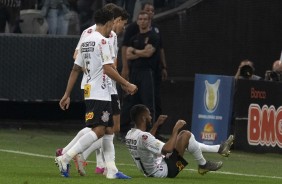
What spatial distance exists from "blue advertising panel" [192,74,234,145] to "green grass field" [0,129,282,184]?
24.9 inches

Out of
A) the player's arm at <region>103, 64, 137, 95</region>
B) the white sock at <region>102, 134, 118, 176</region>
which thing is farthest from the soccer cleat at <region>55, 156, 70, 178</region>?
the player's arm at <region>103, 64, 137, 95</region>

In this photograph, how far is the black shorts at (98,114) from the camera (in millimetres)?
14305

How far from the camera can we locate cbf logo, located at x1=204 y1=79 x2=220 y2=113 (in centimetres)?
2152

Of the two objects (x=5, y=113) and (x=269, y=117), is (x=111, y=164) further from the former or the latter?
(x=5, y=113)

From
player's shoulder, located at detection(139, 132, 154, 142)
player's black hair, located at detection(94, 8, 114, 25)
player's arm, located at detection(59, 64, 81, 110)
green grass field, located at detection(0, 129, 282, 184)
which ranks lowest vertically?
green grass field, located at detection(0, 129, 282, 184)

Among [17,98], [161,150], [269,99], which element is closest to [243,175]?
[161,150]

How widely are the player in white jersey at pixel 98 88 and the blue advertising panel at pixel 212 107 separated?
6.89 metres

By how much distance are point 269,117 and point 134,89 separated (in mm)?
6545

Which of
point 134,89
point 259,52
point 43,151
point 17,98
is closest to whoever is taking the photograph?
point 134,89

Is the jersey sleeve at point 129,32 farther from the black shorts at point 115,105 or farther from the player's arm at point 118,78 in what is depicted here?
the player's arm at point 118,78

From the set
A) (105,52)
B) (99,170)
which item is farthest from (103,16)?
(99,170)

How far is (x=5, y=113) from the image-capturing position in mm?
24047

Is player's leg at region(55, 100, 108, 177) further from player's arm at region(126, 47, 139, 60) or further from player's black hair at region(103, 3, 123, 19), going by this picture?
player's arm at region(126, 47, 139, 60)

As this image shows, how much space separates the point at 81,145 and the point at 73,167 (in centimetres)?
275
